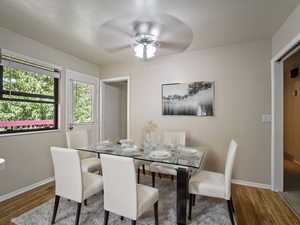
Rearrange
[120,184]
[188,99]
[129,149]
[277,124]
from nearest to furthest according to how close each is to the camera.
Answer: [120,184]
[129,149]
[277,124]
[188,99]

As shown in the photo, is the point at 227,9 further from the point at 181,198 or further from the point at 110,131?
the point at 110,131

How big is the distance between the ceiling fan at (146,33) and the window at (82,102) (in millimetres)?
1844

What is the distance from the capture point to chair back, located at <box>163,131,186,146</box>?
2766 mm

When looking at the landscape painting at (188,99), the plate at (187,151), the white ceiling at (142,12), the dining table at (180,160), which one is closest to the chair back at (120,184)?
the dining table at (180,160)

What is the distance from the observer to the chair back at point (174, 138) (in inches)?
109

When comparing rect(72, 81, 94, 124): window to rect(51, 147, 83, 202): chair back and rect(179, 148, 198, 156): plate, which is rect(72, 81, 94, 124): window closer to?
rect(51, 147, 83, 202): chair back

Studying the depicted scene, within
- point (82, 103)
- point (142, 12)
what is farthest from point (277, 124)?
point (82, 103)

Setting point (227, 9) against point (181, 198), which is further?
point (227, 9)

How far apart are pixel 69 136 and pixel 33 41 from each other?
1703 millimetres

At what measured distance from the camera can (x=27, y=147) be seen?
2.57 meters

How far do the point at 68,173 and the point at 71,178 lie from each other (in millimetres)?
62

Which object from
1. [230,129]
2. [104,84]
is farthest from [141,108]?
[230,129]

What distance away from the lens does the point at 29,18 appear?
2.09m

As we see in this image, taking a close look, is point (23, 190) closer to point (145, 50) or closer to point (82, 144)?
point (82, 144)
